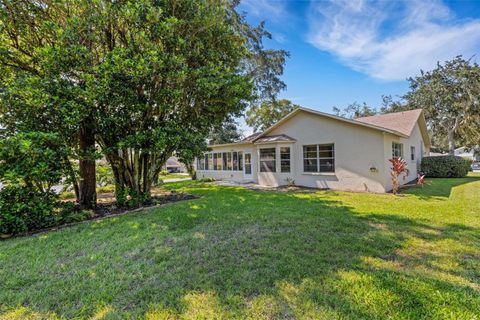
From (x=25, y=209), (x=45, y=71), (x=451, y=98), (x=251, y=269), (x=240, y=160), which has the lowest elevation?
(x=251, y=269)

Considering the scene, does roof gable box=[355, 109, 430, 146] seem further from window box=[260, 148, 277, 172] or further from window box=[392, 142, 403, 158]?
window box=[260, 148, 277, 172]

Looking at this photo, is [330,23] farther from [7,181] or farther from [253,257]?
[7,181]

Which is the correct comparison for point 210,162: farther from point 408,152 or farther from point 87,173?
point 408,152

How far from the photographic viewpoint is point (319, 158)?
1254cm

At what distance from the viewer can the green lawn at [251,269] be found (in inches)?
102

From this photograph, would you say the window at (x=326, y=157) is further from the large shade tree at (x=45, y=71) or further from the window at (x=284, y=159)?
the large shade tree at (x=45, y=71)

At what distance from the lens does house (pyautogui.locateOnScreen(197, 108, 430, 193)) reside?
10734 mm

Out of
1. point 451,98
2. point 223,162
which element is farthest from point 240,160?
point 451,98

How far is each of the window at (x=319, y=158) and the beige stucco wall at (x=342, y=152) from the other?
9.0 inches

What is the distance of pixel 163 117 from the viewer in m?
8.54

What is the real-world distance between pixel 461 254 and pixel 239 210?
5.05 meters

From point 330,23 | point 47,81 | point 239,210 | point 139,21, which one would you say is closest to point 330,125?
point 330,23

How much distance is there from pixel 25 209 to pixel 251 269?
580 cm

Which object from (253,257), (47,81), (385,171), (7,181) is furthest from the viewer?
(385,171)
